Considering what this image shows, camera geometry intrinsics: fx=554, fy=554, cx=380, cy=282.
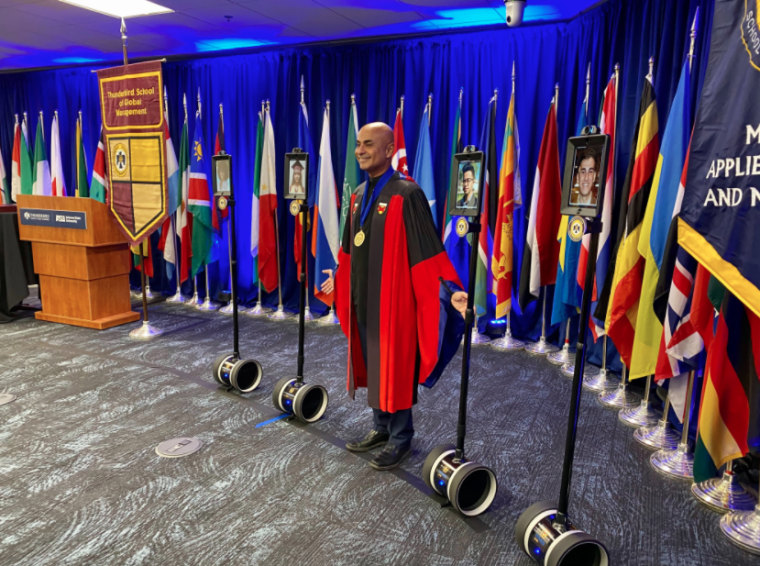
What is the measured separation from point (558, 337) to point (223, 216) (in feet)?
11.5

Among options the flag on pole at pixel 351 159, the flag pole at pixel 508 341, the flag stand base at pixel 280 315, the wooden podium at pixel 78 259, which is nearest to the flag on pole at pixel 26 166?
the wooden podium at pixel 78 259

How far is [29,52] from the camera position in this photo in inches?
256

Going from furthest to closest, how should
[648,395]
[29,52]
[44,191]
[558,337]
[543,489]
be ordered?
[44,191] → [29,52] → [558,337] → [648,395] → [543,489]

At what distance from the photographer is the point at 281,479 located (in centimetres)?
253

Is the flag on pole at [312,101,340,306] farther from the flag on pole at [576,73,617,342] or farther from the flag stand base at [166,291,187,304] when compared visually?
the flag on pole at [576,73,617,342]

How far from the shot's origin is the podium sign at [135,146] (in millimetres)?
4320

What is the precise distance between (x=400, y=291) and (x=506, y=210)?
87.0 inches

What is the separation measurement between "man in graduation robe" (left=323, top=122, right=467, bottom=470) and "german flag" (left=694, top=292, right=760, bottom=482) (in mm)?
999

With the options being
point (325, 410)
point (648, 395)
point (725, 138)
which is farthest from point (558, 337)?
point (725, 138)

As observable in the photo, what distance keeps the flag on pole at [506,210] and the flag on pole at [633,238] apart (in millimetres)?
1316

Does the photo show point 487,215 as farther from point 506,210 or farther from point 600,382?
point 600,382

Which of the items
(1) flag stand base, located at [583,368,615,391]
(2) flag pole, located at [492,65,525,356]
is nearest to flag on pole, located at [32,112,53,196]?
(2) flag pole, located at [492,65,525,356]

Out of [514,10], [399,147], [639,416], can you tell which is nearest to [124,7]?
[399,147]

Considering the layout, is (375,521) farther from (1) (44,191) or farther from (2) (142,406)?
(1) (44,191)
